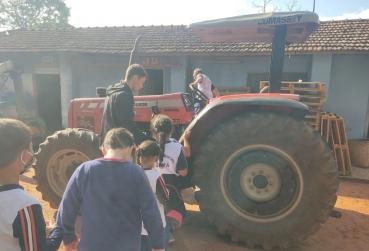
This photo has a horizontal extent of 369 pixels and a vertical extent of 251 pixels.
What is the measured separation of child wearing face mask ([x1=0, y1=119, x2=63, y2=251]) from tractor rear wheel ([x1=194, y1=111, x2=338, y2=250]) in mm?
1853

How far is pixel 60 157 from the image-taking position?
3652 mm

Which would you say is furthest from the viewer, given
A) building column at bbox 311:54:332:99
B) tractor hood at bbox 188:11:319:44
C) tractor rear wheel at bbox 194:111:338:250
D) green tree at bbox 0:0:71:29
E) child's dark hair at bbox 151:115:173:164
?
green tree at bbox 0:0:71:29

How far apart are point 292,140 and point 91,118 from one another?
3021 millimetres

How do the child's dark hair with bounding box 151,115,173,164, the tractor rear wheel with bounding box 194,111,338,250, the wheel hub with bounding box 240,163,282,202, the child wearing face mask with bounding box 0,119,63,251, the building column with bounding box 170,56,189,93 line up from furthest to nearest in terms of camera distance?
1. the building column with bounding box 170,56,189,93
2. the wheel hub with bounding box 240,163,282,202
3. the tractor rear wheel with bounding box 194,111,338,250
4. the child's dark hair with bounding box 151,115,173,164
5. the child wearing face mask with bounding box 0,119,63,251

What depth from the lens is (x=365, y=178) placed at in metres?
5.73

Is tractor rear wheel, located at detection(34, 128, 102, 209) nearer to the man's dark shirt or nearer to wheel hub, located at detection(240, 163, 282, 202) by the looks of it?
the man's dark shirt

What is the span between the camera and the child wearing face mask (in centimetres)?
122

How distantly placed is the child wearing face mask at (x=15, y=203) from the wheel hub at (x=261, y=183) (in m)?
2.07

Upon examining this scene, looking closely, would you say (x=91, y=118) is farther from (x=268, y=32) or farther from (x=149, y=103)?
(x=268, y=32)

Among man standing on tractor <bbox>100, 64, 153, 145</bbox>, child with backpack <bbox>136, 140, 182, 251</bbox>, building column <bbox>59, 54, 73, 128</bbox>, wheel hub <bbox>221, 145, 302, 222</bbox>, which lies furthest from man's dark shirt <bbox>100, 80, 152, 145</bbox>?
building column <bbox>59, 54, 73, 128</bbox>

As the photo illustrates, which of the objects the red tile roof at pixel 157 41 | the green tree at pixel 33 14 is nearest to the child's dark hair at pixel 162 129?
the red tile roof at pixel 157 41

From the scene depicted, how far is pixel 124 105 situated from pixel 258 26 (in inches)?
70.4

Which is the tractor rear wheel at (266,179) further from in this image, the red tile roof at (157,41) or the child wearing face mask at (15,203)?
the red tile roof at (157,41)

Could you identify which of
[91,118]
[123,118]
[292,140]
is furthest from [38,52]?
[292,140]
